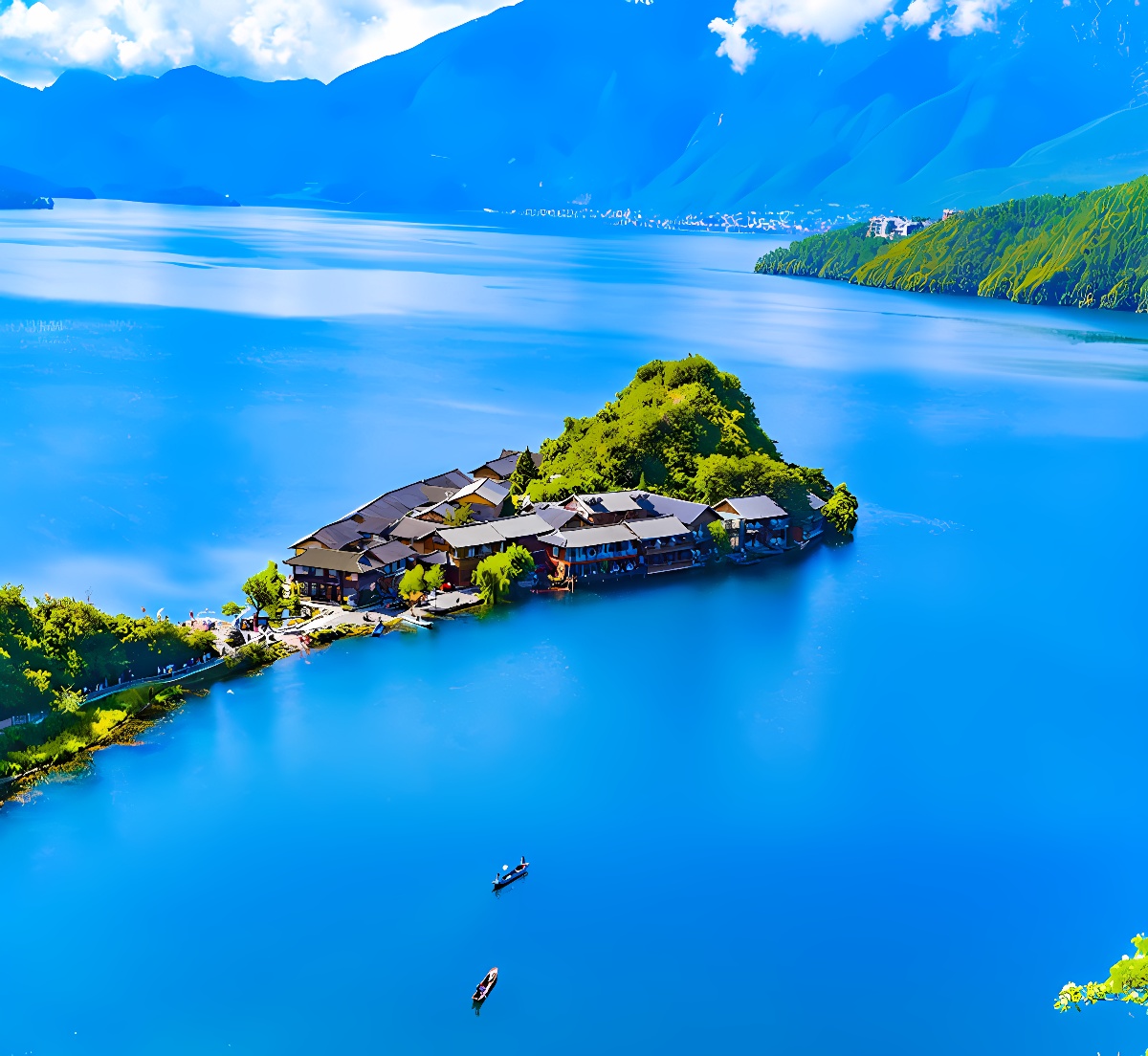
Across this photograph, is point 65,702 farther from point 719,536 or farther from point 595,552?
point 719,536

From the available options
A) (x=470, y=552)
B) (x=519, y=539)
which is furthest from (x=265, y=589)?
(x=519, y=539)

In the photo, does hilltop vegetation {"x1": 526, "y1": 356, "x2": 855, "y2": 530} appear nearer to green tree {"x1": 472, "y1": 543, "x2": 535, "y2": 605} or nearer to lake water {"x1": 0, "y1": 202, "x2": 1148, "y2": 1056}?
lake water {"x1": 0, "y1": 202, "x2": 1148, "y2": 1056}

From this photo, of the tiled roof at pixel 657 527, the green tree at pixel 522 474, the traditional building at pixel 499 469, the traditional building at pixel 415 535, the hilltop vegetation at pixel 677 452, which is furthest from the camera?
the traditional building at pixel 499 469

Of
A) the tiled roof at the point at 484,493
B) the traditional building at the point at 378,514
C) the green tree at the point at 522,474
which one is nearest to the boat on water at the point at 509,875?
the traditional building at the point at 378,514

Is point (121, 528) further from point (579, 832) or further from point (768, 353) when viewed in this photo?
point (768, 353)

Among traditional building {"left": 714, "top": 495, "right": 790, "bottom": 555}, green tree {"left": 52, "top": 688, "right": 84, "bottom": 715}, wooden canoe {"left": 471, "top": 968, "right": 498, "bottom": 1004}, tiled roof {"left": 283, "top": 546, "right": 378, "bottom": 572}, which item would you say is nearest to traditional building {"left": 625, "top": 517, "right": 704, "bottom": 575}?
traditional building {"left": 714, "top": 495, "right": 790, "bottom": 555}

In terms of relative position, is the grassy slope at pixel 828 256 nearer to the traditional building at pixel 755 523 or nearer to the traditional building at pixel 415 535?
the traditional building at pixel 755 523

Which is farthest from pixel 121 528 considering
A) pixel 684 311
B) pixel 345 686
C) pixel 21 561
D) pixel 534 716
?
pixel 684 311
